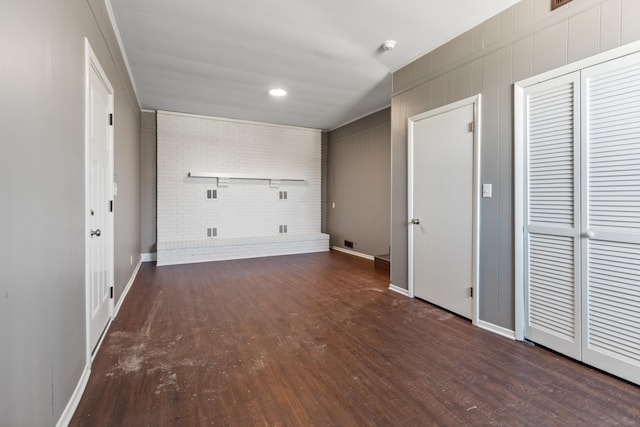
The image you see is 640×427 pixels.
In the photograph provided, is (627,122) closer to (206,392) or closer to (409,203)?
(409,203)

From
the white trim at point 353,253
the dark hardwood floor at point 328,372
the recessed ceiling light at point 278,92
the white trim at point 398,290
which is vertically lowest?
the dark hardwood floor at point 328,372

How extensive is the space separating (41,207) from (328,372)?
72.6 inches

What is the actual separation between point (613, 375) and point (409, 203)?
7.28 ft

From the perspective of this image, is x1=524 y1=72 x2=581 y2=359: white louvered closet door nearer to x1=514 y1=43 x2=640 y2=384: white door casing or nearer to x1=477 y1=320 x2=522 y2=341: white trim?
x1=514 y1=43 x2=640 y2=384: white door casing

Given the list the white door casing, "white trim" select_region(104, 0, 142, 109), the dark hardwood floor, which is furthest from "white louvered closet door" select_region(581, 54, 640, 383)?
"white trim" select_region(104, 0, 142, 109)

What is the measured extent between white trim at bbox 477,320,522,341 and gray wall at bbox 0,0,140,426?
3.06 metres

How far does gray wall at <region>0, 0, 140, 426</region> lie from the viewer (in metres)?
1.12

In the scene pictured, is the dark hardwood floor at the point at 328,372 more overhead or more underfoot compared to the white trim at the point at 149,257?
more underfoot

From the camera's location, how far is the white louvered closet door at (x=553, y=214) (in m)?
2.30

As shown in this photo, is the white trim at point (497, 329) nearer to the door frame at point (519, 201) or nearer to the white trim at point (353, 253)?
the door frame at point (519, 201)

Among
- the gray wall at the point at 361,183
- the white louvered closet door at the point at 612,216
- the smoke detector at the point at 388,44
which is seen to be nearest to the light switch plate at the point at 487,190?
the white louvered closet door at the point at 612,216

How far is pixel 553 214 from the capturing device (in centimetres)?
242

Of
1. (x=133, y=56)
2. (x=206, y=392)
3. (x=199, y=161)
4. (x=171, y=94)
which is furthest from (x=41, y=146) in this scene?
(x=199, y=161)

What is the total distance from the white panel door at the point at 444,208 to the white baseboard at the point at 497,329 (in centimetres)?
16
